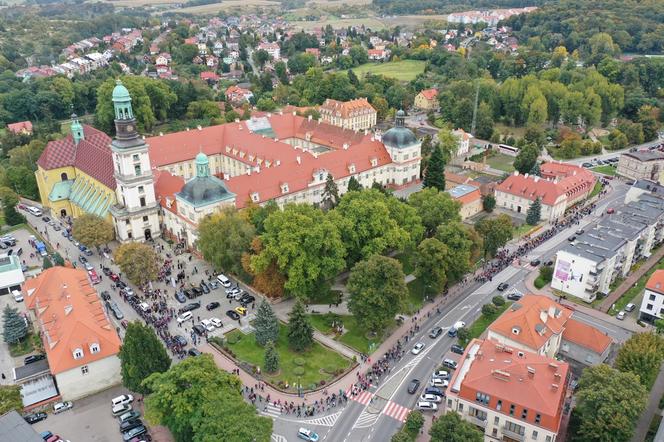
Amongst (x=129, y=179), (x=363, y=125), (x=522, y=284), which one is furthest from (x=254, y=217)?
(x=363, y=125)

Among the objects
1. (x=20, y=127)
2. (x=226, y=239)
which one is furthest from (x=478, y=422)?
(x=20, y=127)

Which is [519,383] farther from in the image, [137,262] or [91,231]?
[91,231]

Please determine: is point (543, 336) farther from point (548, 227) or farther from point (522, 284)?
point (548, 227)

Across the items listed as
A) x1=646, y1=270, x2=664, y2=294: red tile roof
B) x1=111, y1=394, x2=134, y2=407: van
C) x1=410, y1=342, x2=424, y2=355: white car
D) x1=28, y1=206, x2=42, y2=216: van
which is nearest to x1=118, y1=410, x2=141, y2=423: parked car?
x1=111, y1=394, x2=134, y2=407: van

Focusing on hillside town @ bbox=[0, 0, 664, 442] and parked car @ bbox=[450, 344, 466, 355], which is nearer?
hillside town @ bbox=[0, 0, 664, 442]

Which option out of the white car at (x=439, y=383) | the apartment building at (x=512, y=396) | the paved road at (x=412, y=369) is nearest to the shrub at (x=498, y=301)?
the paved road at (x=412, y=369)

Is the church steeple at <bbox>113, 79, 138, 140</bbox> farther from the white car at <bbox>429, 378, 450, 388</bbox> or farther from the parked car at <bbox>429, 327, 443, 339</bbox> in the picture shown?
the white car at <bbox>429, 378, 450, 388</bbox>

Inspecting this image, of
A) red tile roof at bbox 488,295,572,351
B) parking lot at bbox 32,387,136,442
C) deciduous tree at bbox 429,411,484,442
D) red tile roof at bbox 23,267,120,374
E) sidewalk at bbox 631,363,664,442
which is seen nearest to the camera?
deciduous tree at bbox 429,411,484,442
